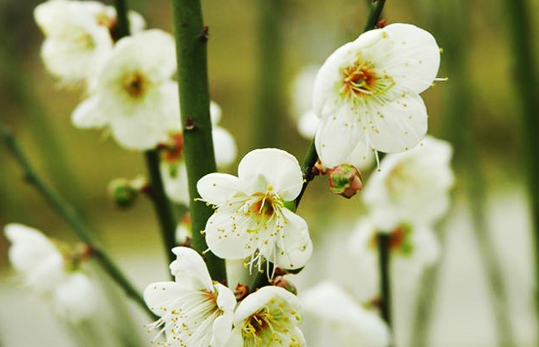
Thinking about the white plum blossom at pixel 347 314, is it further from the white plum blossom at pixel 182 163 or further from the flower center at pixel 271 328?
the flower center at pixel 271 328

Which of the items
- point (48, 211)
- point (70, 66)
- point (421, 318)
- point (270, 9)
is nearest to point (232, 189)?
point (70, 66)

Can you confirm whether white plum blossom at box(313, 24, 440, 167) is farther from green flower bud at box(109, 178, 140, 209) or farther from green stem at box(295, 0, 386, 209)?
green flower bud at box(109, 178, 140, 209)

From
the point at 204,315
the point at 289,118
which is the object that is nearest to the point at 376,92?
the point at 204,315

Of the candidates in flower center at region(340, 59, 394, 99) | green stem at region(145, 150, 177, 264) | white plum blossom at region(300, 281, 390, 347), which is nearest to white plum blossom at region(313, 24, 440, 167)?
flower center at region(340, 59, 394, 99)

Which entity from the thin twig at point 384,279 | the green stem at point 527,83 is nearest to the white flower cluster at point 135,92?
the thin twig at point 384,279

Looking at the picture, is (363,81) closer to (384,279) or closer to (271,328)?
(271,328)

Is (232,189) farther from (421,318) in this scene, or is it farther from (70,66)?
(421,318)
